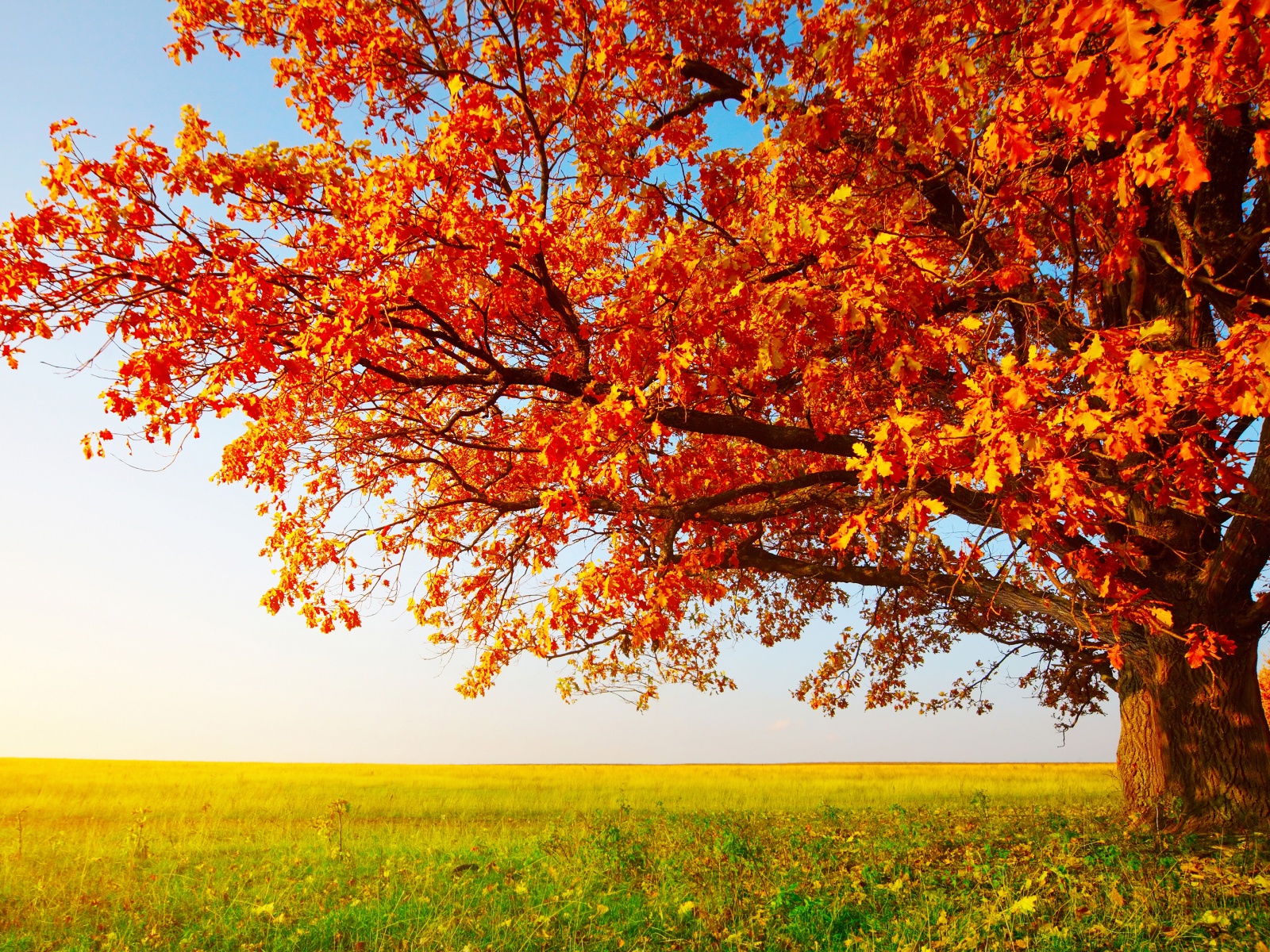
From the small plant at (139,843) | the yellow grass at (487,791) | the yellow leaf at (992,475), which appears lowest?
the yellow grass at (487,791)

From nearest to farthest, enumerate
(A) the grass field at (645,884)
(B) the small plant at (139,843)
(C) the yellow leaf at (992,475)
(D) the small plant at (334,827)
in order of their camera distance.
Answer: (C) the yellow leaf at (992,475), (A) the grass field at (645,884), (D) the small plant at (334,827), (B) the small plant at (139,843)

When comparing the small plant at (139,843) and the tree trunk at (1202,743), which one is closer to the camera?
the small plant at (139,843)

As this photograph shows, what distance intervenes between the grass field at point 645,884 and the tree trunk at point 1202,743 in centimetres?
93

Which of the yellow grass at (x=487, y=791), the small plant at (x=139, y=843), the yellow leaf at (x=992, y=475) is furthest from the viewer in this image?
the yellow grass at (x=487, y=791)

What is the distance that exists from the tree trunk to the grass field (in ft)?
3.06

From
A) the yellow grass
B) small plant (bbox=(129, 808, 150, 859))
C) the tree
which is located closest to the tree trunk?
the tree

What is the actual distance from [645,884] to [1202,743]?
8.77 meters

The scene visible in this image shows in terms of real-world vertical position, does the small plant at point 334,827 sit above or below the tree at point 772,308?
below

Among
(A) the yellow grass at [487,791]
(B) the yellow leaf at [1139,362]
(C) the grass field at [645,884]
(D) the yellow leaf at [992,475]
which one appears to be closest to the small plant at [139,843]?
(C) the grass field at [645,884]

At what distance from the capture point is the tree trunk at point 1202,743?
1065cm

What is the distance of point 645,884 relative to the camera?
7719mm

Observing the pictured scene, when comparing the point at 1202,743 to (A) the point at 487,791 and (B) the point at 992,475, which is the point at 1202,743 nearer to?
(B) the point at 992,475

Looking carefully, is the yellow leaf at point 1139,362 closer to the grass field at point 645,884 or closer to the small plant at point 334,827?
the grass field at point 645,884

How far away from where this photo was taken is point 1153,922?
6133 mm
